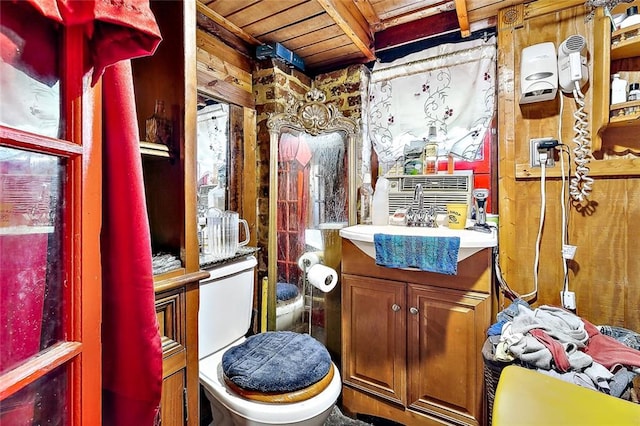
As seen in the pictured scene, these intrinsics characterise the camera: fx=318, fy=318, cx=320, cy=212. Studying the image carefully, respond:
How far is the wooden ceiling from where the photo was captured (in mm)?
1450

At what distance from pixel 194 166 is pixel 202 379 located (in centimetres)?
79

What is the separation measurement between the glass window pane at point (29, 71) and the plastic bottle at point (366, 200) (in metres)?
1.49

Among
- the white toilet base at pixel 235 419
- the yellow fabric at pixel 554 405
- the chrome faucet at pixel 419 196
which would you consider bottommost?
the white toilet base at pixel 235 419

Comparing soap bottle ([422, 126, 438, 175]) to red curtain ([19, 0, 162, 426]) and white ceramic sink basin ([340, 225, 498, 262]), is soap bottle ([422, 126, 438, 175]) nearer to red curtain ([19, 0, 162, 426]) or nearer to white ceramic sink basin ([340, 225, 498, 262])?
white ceramic sink basin ([340, 225, 498, 262])

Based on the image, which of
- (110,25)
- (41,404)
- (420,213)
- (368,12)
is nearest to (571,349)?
(420,213)

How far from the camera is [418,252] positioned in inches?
50.5

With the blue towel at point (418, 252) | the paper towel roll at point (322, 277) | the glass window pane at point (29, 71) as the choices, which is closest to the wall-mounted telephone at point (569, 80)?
the blue towel at point (418, 252)

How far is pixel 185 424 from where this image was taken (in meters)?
0.88

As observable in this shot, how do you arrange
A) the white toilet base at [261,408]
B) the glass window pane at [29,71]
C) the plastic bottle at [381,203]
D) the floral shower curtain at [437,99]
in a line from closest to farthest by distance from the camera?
the glass window pane at [29,71]
the white toilet base at [261,408]
the floral shower curtain at [437,99]
the plastic bottle at [381,203]

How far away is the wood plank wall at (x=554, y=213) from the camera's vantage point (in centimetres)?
131

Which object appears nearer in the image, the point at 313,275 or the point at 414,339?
the point at 414,339

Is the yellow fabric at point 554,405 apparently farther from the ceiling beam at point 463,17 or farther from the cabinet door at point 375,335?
the ceiling beam at point 463,17

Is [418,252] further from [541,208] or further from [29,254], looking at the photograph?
[29,254]

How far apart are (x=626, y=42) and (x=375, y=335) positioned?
1.55 meters
